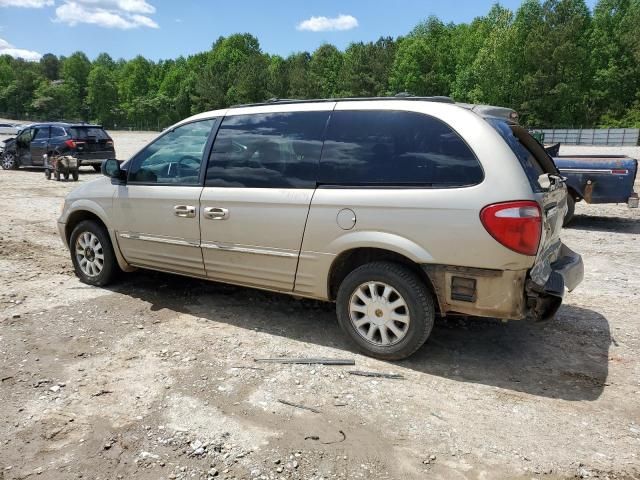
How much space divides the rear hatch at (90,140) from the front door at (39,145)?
1.32m

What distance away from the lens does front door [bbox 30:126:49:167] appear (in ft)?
57.6

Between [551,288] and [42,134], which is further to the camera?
[42,134]

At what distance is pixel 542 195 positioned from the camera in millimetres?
3559

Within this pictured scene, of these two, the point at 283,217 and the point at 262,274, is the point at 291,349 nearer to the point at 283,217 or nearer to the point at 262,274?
the point at 262,274

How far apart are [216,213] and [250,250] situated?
0.46 m

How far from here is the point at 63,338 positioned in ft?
14.4

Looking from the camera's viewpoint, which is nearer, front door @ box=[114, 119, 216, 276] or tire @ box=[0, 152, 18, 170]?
front door @ box=[114, 119, 216, 276]

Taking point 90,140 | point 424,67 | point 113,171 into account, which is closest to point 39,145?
point 90,140

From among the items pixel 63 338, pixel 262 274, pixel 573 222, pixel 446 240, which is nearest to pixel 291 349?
pixel 262 274

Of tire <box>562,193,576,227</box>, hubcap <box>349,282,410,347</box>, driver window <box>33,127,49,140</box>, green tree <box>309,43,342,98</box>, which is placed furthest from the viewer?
green tree <box>309,43,342,98</box>

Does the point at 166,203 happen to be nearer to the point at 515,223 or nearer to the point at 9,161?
the point at 515,223

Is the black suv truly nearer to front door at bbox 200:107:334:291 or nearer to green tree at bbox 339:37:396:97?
front door at bbox 200:107:334:291

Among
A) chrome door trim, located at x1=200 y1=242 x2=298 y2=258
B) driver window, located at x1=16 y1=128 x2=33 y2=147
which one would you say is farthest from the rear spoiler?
driver window, located at x1=16 y1=128 x2=33 y2=147

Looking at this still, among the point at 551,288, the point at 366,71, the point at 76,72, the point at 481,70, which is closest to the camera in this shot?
the point at 551,288
